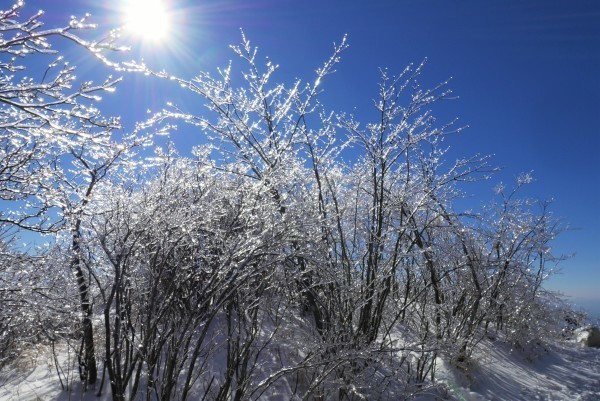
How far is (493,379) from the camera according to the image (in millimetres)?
8641

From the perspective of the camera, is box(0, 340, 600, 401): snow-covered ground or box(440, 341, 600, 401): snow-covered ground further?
box(440, 341, 600, 401): snow-covered ground

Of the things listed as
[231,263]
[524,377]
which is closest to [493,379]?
[524,377]

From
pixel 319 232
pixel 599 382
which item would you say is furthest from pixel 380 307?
pixel 599 382

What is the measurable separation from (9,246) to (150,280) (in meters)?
4.19

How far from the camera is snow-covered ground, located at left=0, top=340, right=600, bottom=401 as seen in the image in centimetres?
638

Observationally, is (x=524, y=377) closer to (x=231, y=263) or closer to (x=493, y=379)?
(x=493, y=379)

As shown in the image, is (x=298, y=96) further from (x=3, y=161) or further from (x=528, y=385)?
(x=528, y=385)

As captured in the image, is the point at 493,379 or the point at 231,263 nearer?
the point at 231,263

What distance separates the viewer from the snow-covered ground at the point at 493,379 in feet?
20.9

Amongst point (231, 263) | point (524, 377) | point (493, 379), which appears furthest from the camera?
point (524, 377)

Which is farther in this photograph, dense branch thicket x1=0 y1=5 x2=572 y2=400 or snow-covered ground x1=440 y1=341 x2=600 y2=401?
snow-covered ground x1=440 y1=341 x2=600 y2=401

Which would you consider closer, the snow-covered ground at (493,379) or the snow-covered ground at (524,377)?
the snow-covered ground at (493,379)

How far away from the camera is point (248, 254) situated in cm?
441

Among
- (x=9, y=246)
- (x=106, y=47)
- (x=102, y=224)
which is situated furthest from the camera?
(x=9, y=246)
